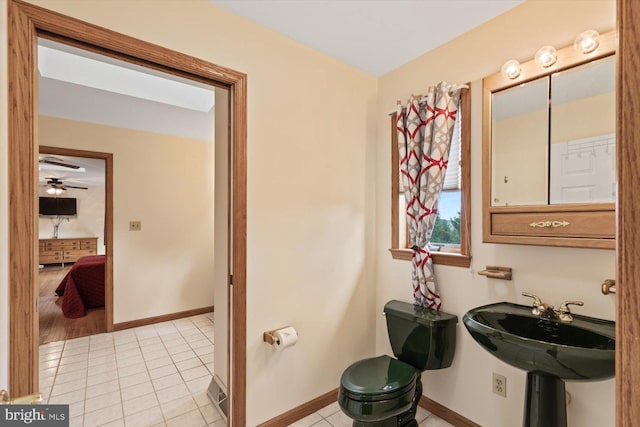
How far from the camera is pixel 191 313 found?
3893 mm

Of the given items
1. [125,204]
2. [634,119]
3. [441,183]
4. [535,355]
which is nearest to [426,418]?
[535,355]

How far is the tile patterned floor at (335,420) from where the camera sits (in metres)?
1.84

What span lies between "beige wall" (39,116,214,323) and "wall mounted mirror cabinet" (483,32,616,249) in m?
3.53

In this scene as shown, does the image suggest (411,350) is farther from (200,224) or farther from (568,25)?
(200,224)

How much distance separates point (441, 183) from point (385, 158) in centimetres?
56

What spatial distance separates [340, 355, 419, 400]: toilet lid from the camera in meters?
1.45

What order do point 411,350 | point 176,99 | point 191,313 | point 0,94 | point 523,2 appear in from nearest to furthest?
1. point 0,94
2. point 523,2
3. point 411,350
4. point 176,99
5. point 191,313

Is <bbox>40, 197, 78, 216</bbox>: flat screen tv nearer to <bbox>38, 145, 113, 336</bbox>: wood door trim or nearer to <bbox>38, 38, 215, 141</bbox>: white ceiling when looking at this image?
<bbox>38, 145, 113, 336</bbox>: wood door trim

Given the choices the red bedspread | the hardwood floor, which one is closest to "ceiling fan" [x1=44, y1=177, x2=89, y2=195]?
the hardwood floor

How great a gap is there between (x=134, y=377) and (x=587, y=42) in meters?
3.56

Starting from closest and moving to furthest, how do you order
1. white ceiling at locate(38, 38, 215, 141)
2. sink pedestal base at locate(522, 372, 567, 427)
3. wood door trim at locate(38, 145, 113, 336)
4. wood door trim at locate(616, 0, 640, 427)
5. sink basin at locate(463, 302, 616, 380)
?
wood door trim at locate(616, 0, 640, 427)
sink basin at locate(463, 302, 616, 380)
sink pedestal base at locate(522, 372, 567, 427)
white ceiling at locate(38, 38, 215, 141)
wood door trim at locate(38, 145, 113, 336)

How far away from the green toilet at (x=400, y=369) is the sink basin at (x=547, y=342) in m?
0.35

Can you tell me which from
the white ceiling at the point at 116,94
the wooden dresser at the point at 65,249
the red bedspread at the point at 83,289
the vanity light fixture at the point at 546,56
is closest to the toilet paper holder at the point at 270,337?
the white ceiling at the point at 116,94

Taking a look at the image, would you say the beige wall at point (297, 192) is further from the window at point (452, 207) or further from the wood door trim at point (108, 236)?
the wood door trim at point (108, 236)
